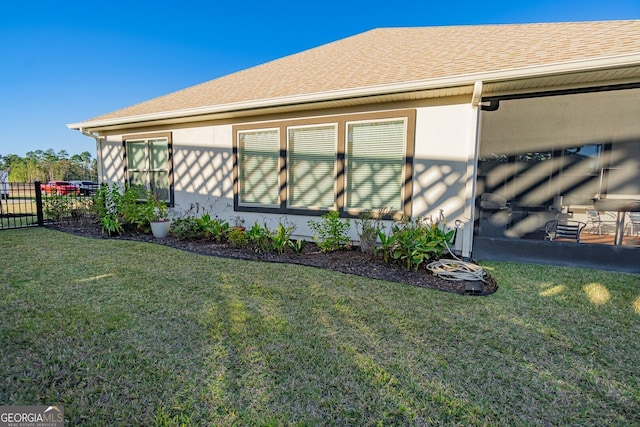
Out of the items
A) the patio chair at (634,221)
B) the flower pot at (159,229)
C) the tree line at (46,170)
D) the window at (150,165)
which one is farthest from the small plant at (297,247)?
the tree line at (46,170)

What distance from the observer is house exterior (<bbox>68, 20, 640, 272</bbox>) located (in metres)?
4.12

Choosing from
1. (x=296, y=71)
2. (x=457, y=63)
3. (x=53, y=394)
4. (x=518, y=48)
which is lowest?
(x=53, y=394)

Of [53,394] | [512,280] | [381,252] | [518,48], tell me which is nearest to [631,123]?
[518,48]

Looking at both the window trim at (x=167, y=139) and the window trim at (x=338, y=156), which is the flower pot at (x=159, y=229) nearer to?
the window trim at (x=167, y=139)

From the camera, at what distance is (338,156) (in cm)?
515

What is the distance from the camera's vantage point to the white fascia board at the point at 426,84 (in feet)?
11.0

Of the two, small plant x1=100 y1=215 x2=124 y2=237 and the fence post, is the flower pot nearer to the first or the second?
small plant x1=100 y1=215 x2=124 y2=237

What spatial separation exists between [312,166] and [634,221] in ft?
16.1

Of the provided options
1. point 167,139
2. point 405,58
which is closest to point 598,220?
point 405,58

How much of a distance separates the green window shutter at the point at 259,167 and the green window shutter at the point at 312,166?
13.0 inches

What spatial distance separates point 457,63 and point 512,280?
3.14 metres

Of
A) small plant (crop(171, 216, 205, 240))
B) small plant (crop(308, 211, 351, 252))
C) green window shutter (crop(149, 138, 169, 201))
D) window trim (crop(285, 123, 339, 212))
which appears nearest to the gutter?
green window shutter (crop(149, 138, 169, 201))

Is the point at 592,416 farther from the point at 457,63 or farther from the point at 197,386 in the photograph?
the point at 457,63

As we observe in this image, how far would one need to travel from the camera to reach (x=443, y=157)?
4.48 m
